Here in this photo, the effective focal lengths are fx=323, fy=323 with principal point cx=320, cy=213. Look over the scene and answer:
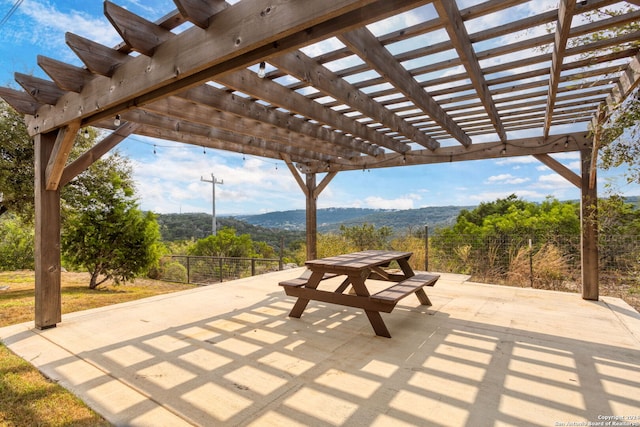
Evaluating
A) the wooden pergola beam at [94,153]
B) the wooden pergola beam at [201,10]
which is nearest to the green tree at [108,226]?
the wooden pergola beam at [94,153]

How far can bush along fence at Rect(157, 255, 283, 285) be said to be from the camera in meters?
7.48

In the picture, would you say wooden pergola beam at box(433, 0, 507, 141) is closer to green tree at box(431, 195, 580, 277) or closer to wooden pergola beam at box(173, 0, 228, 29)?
wooden pergola beam at box(173, 0, 228, 29)

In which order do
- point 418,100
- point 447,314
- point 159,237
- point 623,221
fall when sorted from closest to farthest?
point 418,100
point 447,314
point 623,221
point 159,237

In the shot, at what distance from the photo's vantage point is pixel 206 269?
26.0 ft

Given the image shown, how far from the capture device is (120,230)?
20.6 feet

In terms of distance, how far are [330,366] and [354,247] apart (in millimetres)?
5991

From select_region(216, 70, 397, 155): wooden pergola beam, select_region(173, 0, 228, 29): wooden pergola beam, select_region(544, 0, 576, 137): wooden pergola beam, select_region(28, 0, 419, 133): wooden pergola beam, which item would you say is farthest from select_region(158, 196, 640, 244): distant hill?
select_region(173, 0, 228, 29): wooden pergola beam

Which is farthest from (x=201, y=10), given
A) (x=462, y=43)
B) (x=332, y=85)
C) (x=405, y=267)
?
(x=405, y=267)

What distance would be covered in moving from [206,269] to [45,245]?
489cm

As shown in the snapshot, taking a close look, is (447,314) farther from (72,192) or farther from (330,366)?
(72,192)

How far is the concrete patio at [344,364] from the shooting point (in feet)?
5.91

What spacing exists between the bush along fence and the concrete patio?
11.7ft

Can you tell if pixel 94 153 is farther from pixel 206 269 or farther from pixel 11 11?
pixel 206 269

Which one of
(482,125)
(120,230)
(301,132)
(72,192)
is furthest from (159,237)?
(482,125)
